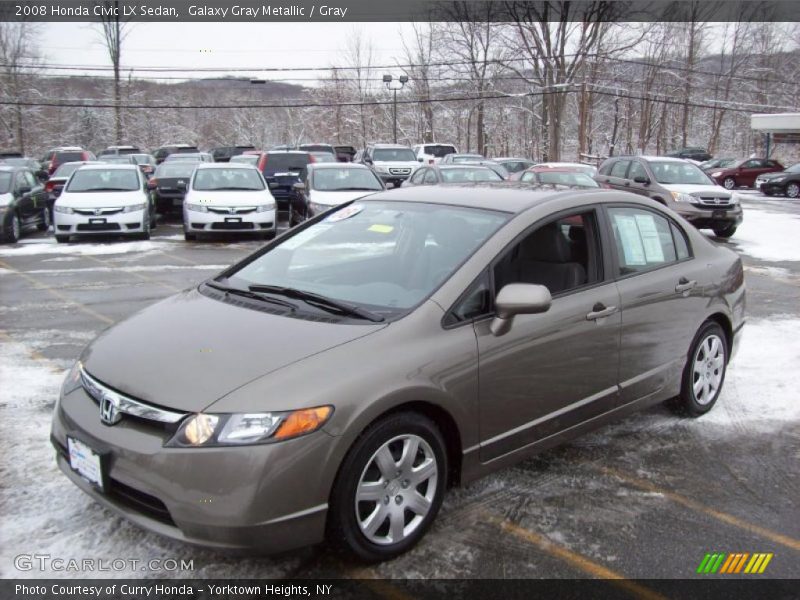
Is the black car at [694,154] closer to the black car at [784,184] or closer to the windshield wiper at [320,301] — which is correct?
the black car at [784,184]

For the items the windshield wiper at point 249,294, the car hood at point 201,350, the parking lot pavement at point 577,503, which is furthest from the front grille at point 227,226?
the car hood at point 201,350

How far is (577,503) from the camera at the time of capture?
3467mm

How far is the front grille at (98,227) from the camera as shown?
13281 millimetres

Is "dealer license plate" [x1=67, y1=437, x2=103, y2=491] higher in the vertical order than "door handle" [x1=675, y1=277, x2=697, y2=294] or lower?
lower

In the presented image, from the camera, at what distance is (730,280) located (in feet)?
15.8

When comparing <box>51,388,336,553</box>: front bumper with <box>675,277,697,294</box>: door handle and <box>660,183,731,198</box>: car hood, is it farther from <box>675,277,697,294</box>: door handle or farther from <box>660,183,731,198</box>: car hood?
<box>660,183,731,198</box>: car hood

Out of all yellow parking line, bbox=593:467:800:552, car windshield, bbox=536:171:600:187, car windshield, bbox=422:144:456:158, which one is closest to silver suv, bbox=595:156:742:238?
car windshield, bbox=536:171:600:187

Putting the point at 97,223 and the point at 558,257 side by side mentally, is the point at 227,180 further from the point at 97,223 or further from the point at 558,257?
the point at 558,257

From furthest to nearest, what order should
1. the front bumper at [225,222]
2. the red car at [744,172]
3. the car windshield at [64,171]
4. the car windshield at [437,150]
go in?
the red car at [744,172], the car windshield at [437,150], the car windshield at [64,171], the front bumper at [225,222]

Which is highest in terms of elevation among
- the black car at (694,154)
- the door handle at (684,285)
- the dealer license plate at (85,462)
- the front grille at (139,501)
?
the black car at (694,154)

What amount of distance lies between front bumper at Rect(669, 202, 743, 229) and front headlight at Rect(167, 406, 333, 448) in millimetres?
13657

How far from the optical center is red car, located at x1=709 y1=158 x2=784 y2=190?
113ft

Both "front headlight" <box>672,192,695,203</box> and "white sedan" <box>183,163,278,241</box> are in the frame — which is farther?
"front headlight" <box>672,192,695,203</box>

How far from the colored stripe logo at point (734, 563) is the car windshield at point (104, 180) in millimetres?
13796
